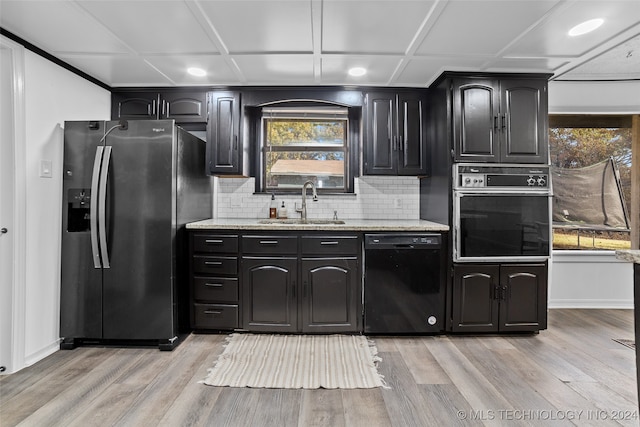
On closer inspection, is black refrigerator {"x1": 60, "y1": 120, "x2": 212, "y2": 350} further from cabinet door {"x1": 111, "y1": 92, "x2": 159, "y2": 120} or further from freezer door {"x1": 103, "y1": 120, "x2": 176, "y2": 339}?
cabinet door {"x1": 111, "y1": 92, "x2": 159, "y2": 120}

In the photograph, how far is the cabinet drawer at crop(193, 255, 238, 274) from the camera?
296 centimetres

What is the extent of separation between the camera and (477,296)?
9.71ft

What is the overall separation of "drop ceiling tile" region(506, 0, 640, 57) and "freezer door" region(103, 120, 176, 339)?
9.12 ft

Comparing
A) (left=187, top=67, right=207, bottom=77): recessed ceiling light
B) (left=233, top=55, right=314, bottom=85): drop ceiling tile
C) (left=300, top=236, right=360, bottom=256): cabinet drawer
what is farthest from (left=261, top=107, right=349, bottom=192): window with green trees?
(left=300, top=236, right=360, bottom=256): cabinet drawer

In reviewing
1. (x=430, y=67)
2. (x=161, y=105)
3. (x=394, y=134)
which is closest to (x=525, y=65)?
(x=430, y=67)

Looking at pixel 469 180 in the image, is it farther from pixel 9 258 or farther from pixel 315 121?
pixel 9 258

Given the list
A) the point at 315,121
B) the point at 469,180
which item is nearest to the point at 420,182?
the point at 469,180

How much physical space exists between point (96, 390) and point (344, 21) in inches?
110

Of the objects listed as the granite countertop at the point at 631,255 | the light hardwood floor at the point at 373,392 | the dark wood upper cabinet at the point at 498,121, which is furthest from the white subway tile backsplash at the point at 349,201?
the granite countertop at the point at 631,255

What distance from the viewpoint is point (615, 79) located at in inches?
138

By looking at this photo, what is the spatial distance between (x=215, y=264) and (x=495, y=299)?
2480 mm

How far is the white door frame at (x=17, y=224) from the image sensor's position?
7.64ft

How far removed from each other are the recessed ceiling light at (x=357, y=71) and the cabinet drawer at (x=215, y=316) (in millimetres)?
2300

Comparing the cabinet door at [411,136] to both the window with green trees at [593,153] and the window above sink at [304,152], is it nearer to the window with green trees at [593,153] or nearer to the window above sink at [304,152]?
the window above sink at [304,152]
